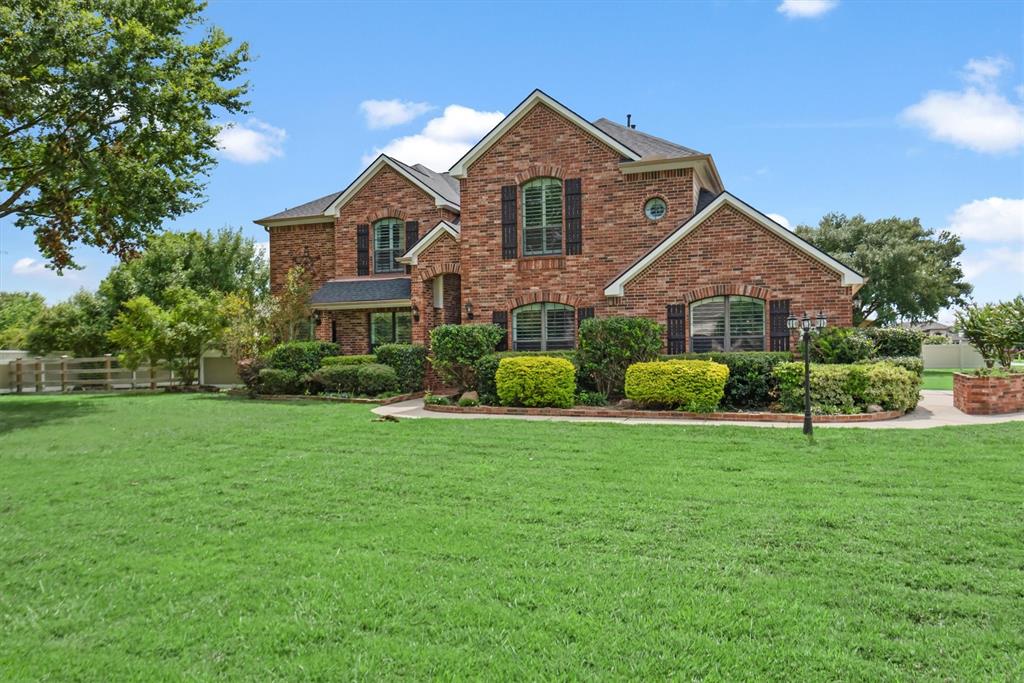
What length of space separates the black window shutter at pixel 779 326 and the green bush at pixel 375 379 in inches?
382

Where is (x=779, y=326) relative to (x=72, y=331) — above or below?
below

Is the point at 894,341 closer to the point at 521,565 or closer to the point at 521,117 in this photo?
the point at 521,117

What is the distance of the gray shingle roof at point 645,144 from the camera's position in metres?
17.3

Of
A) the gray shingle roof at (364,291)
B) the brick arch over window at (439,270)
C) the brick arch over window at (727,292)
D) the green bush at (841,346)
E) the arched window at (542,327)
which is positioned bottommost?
the green bush at (841,346)

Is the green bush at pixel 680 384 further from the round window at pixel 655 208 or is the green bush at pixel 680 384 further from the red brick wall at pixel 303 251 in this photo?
the red brick wall at pixel 303 251

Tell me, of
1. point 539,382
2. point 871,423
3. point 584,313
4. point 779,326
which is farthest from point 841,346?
point 539,382

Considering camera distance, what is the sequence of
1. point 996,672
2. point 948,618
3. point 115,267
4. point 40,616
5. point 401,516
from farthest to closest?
point 115,267 → point 401,516 → point 40,616 → point 948,618 → point 996,672

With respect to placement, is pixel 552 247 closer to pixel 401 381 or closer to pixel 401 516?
pixel 401 381

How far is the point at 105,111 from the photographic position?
50.1 feet

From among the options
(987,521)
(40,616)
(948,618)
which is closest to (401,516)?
(40,616)

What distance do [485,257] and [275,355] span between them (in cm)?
679

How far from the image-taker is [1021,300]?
14875mm

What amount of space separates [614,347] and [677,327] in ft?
7.48

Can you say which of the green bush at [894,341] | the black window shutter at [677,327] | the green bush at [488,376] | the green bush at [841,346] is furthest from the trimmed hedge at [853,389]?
the green bush at [488,376]
